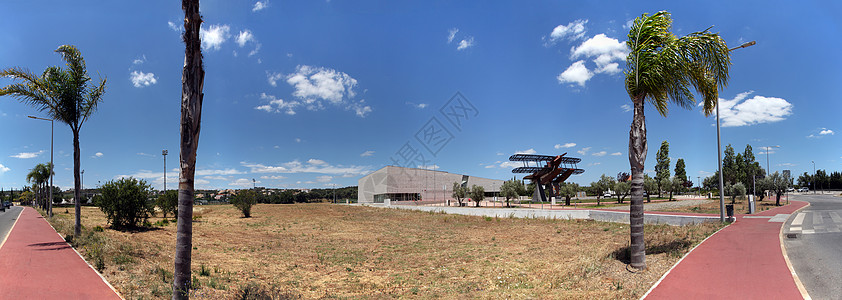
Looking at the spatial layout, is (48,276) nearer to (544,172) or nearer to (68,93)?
(68,93)

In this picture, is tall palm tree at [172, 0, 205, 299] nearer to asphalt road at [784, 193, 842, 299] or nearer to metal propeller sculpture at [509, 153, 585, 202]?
asphalt road at [784, 193, 842, 299]

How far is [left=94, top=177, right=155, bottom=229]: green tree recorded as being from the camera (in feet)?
60.2

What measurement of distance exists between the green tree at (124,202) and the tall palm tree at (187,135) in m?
16.5

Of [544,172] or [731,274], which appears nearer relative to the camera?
[731,274]

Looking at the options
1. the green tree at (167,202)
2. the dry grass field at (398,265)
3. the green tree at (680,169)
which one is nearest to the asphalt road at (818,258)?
the dry grass field at (398,265)

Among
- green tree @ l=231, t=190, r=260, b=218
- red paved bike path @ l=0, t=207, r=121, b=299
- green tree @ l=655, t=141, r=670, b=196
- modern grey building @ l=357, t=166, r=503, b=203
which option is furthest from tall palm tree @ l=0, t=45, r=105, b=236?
green tree @ l=655, t=141, r=670, b=196

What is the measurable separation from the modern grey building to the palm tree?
189ft

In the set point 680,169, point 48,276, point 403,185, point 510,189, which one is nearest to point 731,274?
point 48,276

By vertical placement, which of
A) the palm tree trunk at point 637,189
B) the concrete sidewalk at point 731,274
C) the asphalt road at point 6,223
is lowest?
the asphalt road at point 6,223

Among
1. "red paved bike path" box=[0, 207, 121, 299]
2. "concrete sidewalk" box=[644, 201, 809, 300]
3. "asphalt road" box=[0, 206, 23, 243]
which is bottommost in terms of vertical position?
"asphalt road" box=[0, 206, 23, 243]

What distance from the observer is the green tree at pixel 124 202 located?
18344 mm

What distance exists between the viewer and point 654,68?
966 centimetres

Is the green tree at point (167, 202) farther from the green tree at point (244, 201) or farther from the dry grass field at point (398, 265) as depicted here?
the dry grass field at point (398, 265)

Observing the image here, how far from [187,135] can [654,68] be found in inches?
420
